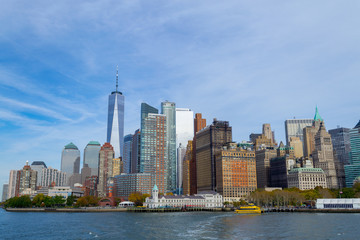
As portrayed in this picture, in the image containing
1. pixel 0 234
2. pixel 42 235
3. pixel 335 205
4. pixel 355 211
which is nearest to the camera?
pixel 42 235

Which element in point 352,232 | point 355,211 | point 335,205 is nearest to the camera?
point 352,232

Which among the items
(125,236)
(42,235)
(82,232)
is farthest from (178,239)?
(42,235)

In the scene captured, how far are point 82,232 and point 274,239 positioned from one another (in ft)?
171

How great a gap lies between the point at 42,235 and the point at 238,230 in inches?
2081

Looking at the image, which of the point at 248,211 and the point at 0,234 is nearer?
the point at 0,234

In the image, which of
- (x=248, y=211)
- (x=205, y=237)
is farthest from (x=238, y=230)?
(x=248, y=211)

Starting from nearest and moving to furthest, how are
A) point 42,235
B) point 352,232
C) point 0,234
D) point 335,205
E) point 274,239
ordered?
point 274,239
point 352,232
point 42,235
point 0,234
point 335,205

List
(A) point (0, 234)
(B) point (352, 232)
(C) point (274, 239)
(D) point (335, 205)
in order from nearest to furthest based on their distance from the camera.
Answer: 1. (C) point (274, 239)
2. (B) point (352, 232)
3. (A) point (0, 234)
4. (D) point (335, 205)

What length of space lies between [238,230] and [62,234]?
47.5 m

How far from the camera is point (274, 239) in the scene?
81625mm

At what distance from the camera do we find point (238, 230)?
9888cm

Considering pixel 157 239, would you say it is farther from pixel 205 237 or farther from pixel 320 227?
pixel 320 227

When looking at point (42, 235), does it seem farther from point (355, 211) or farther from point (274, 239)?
point (355, 211)

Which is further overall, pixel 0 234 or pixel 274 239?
pixel 0 234
